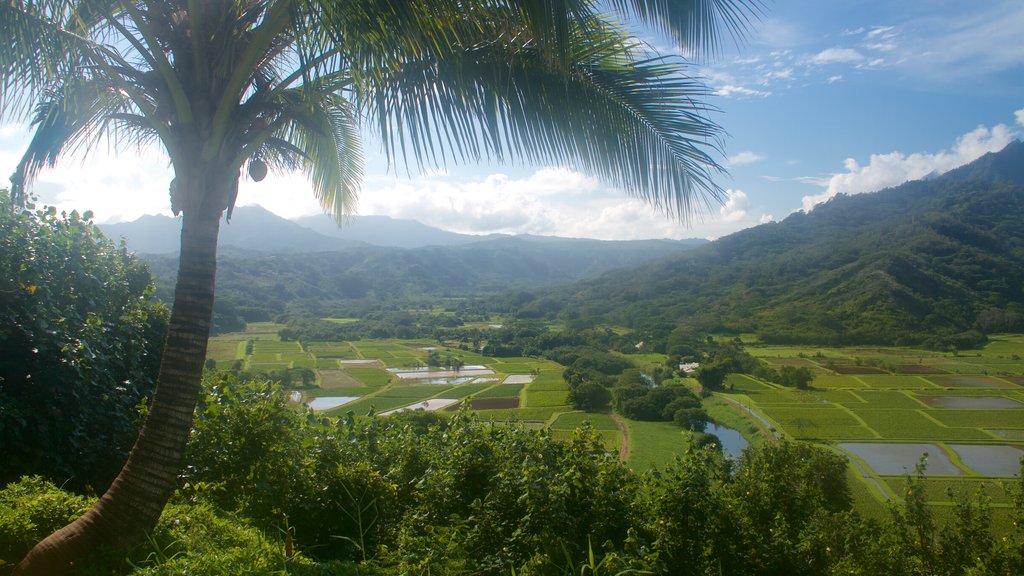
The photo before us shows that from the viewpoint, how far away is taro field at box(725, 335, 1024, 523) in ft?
49.3

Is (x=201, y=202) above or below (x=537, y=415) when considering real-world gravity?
above

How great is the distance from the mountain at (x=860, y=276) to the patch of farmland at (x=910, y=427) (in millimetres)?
13829

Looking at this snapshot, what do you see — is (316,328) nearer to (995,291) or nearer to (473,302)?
(473,302)

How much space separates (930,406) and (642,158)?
26.5 meters

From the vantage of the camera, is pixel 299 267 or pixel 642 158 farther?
pixel 299 267

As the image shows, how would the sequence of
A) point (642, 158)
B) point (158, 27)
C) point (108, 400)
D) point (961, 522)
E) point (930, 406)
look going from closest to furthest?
point (158, 27) < point (642, 158) < point (108, 400) < point (961, 522) < point (930, 406)

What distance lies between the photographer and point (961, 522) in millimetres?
5730

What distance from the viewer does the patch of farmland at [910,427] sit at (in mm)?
18611

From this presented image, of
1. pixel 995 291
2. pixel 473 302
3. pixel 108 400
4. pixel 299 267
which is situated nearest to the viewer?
pixel 108 400

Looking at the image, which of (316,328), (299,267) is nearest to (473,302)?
(299,267)

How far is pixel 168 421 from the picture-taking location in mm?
2740

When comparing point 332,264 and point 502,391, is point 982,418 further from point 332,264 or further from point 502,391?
point 332,264

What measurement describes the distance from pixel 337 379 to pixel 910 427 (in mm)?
22467

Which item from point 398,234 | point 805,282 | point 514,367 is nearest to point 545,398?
point 514,367
